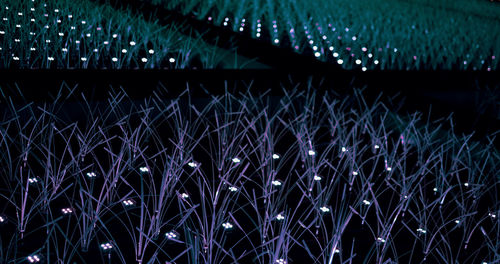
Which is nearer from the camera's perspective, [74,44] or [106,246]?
[106,246]

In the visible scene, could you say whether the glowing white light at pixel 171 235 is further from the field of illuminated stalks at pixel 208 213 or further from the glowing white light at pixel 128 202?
the glowing white light at pixel 128 202

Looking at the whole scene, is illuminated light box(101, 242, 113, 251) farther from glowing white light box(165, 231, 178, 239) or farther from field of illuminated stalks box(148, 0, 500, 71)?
field of illuminated stalks box(148, 0, 500, 71)

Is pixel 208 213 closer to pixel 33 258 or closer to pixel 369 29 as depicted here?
pixel 33 258

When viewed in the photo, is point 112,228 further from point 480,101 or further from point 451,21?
point 451,21

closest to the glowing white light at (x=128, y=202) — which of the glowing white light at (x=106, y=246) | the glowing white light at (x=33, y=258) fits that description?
the glowing white light at (x=106, y=246)

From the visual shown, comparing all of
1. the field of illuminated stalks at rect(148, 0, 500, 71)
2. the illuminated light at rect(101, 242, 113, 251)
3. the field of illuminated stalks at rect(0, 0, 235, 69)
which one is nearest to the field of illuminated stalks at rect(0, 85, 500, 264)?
the illuminated light at rect(101, 242, 113, 251)

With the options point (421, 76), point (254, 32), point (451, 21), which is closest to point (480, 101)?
point (421, 76)

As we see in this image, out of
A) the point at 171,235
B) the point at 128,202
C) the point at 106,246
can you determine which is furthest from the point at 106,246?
the point at 128,202
